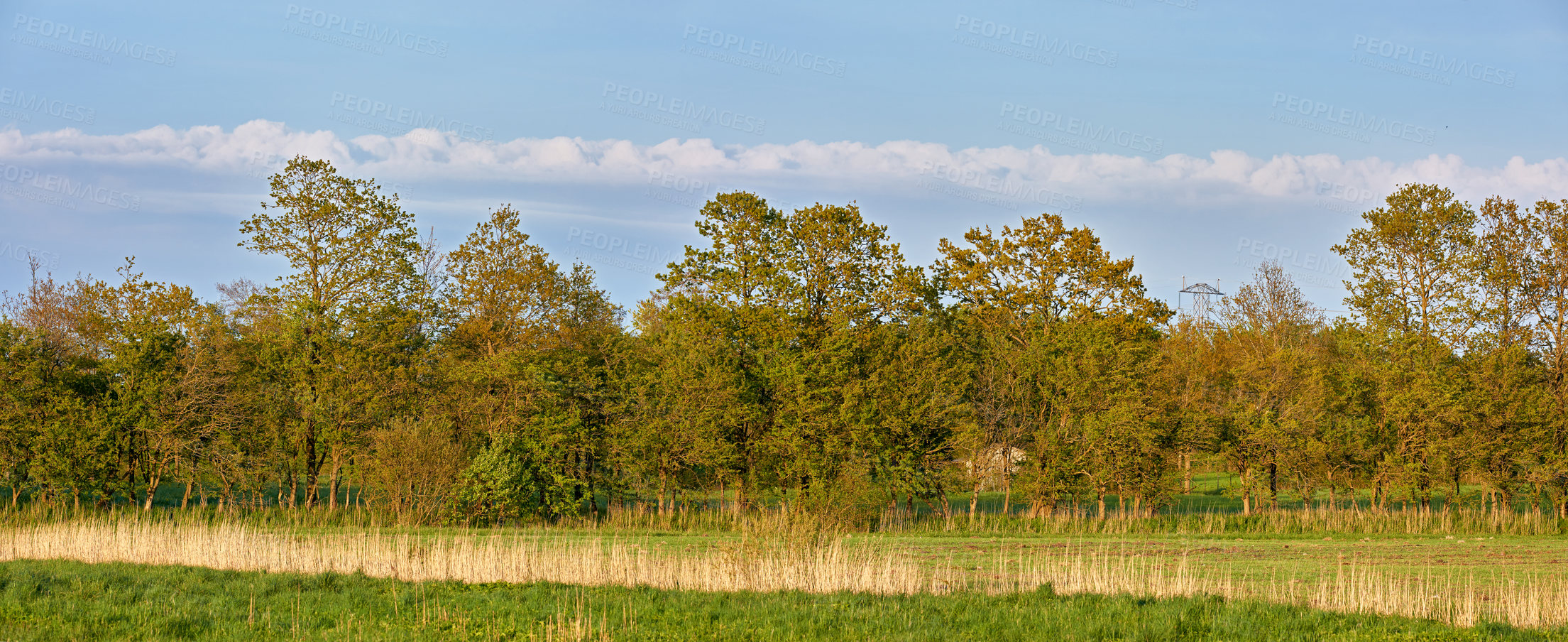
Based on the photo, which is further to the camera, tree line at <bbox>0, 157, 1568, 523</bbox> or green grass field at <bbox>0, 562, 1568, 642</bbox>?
tree line at <bbox>0, 157, 1568, 523</bbox>

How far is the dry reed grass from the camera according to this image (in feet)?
44.9

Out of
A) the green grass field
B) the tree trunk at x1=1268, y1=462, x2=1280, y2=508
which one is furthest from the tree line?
the green grass field

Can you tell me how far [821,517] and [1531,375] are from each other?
1075 inches

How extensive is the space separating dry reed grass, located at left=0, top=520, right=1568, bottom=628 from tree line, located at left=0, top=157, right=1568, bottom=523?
10613mm

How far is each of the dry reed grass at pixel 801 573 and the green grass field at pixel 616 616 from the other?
0.69m

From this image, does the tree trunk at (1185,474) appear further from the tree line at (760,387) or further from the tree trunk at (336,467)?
the tree trunk at (336,467)

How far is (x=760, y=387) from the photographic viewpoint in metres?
33.5

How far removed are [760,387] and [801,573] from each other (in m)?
18.1

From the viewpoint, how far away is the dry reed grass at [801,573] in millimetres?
13672

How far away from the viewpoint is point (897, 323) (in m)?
35.0

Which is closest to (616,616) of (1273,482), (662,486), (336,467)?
(662,486)

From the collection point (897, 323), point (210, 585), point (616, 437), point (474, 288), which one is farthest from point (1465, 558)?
point (474, 288)

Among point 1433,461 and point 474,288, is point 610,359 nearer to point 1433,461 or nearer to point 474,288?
point 474,288

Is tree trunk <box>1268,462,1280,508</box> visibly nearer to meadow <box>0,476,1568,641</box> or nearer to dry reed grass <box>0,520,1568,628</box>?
meadow <box>0,476,1568,641</box>
